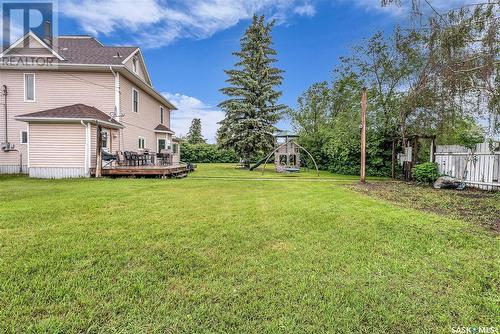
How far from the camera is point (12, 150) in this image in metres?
14.0

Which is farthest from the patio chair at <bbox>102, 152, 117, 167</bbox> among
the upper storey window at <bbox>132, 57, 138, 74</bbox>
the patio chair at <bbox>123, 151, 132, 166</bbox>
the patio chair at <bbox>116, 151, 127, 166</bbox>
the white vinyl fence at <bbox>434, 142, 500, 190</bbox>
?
the white vinyl fence at <bbox>434, 142, 500, 190</bbox>

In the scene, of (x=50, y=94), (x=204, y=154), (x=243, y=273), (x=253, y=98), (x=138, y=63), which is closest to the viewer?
(x=243, y=273)

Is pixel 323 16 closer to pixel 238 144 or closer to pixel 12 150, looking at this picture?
pixel 238 144

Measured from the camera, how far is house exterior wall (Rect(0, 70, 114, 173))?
14.0 meters

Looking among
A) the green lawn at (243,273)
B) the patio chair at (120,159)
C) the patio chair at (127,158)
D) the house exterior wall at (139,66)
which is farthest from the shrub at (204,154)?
the green lawn at (243,273)

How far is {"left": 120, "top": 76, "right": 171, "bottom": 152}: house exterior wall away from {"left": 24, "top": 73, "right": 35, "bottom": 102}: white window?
187 inches

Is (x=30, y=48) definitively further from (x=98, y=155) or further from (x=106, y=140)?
(x=98, y=155)

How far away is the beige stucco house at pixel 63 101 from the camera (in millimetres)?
12164

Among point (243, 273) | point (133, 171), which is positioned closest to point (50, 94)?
point (133, 171)

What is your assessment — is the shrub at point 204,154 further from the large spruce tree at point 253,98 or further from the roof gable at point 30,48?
the roof gable at point 30,48

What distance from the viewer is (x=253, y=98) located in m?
20.1

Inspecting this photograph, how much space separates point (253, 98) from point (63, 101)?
483 inches

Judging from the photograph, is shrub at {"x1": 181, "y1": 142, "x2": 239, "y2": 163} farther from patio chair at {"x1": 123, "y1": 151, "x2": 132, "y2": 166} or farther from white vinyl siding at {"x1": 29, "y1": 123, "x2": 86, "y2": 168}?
white vinyl siding at {"x1": 29, "y1": 123, "x2": 86, "y2": 168}

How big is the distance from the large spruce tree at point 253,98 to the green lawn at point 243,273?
49.1 feet
